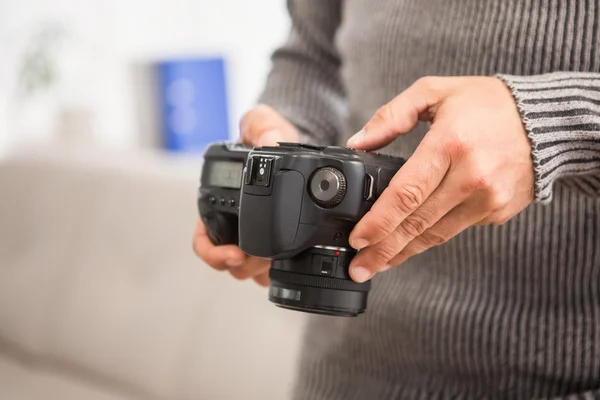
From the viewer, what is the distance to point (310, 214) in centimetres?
50

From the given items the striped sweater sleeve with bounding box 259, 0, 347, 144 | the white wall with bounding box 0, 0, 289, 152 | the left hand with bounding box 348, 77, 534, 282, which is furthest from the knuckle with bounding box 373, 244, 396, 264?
the white wall with bounding box 0, 0, 289, 152

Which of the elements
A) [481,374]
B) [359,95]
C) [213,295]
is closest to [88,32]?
[213,295]

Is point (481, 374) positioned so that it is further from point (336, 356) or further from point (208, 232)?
point (208, 232)

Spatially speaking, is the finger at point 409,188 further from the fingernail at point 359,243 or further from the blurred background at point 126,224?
the blurred background at point 126,224

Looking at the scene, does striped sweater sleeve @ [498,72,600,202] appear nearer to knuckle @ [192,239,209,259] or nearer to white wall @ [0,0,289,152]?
knuckle @ [192,239,209,259]

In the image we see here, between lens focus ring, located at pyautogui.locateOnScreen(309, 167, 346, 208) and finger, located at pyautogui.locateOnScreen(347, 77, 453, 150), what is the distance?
45mm

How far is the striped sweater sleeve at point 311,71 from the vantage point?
2.50 feet

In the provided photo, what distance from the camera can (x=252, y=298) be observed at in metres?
1.41

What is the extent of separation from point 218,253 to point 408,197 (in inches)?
7.8

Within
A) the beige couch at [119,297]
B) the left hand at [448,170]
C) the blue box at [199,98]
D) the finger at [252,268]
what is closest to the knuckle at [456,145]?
the left hand at [448,170]

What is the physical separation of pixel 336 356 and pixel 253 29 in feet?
6.17

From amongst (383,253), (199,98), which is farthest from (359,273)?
(199,98)

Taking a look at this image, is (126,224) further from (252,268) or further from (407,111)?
(407,111)

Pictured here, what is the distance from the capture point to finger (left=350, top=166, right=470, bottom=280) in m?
0.46
